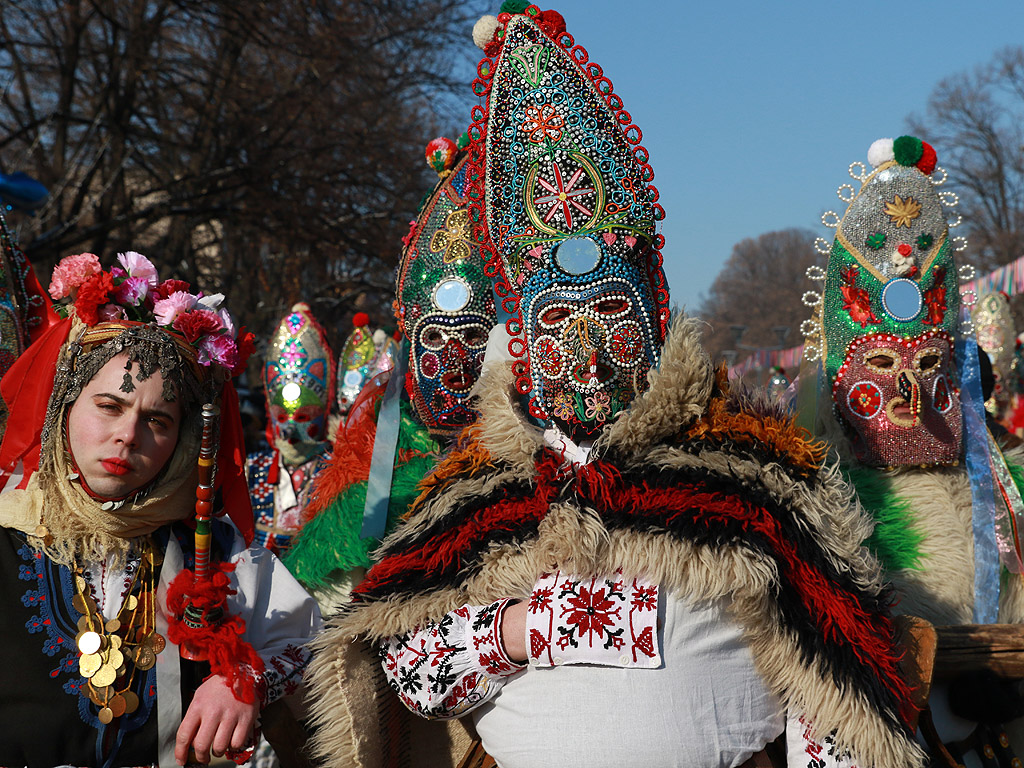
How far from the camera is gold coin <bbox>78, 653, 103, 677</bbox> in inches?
81.7

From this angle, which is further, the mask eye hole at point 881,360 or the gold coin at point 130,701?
the mask eye hole at point 881,360

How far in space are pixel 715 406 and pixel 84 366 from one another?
1.42 metres

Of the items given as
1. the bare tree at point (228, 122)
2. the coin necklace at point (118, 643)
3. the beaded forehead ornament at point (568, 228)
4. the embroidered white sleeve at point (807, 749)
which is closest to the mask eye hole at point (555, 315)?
the beaded forehead ornament at point (568, 228)

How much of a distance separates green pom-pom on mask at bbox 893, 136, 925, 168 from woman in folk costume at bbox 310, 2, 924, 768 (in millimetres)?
1164

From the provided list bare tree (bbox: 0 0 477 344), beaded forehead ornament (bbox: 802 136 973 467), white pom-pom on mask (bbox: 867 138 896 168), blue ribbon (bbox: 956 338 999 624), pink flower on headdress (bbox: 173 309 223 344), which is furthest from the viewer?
bare tree (bbox: 0 0 477 344)

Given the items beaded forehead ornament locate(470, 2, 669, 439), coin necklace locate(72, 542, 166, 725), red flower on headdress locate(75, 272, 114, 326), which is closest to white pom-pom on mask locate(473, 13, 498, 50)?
beaded forehead ornament locate(470, 2, 669, 439)

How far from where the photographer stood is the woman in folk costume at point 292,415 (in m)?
6.31

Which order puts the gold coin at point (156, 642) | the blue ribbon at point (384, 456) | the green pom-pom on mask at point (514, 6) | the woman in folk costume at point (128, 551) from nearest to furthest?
1. the woman in folk costume at point (128, 551)
2. the gold coin at point (156, 642)
3. the green pom-pom on mask at point (514, 6)
4. the blue ribbon at point (384, 456)

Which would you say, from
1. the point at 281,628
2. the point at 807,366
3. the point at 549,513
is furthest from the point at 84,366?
the point at 807,366

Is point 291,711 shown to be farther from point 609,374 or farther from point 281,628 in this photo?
point 609,374

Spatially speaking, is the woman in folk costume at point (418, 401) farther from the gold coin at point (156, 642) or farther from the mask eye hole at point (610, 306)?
the mask eye hole at point (610, 306)

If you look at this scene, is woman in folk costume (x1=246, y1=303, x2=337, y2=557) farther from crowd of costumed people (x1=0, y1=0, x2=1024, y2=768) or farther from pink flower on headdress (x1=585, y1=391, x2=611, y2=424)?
pink flower on headdress (x1=585, y1=391, x2=611, y2=424)

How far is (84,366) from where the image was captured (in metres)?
2.21

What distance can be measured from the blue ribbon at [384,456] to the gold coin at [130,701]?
4.31ft
